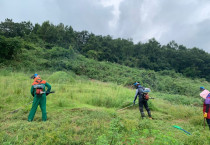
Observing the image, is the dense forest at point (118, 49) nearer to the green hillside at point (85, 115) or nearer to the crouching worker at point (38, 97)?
the green hillside at point (85, 115)

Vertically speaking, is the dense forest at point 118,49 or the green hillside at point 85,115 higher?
the dense forest at point 118,49

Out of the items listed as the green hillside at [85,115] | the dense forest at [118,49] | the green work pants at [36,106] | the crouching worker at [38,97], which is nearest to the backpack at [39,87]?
the crouching worker at [38,97]

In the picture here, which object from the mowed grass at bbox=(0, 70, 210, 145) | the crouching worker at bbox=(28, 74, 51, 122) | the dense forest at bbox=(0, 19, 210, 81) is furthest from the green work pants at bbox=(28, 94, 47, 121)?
the dense forest at bbox=(0, 19, 210, 81)

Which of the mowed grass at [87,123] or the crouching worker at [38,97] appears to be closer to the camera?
the mowed grass at [87,123]

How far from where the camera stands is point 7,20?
3180 cm

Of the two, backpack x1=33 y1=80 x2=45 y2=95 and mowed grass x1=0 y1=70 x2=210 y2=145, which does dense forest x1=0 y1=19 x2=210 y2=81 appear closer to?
mowed grass x1=0 y1=70 x2=210 y2=145

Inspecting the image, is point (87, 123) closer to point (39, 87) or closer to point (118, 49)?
point (39, 87)

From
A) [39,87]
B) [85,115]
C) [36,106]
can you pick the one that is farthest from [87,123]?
[39,87]

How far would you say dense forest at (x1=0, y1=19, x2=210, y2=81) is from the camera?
3186 centimetres

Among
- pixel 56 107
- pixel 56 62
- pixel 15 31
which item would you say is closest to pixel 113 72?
pixel 56 62

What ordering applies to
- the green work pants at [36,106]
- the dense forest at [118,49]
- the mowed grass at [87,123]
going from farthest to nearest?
the dense forest at [118,49]
the green work pants at [36,106]
the mowed grass at [87,123]

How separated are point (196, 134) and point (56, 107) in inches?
215

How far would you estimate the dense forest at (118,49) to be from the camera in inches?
1254

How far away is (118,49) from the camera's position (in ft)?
137
